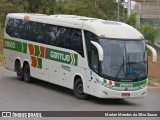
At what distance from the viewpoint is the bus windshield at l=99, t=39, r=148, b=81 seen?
1805 cm

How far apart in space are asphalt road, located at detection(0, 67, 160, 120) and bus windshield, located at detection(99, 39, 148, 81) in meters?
1.09

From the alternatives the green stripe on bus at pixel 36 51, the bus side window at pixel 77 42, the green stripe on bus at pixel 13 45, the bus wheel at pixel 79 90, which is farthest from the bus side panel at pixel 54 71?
the green stripe on bus at pixel 13 45

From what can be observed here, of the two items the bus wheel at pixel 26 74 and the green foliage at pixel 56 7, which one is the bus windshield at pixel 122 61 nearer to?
the bus wheel at pixel 26 74

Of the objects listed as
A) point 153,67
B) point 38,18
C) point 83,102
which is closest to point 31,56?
point 38,18

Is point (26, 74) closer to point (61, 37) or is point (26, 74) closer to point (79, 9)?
point (61, 37)

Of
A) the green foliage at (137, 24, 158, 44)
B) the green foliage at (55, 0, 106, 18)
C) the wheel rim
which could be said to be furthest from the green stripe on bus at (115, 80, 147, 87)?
the green foliage at (55, 0, 106, 18)

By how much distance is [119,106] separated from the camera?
1797 cm

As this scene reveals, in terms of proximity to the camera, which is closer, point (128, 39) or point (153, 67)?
point (128, 39)

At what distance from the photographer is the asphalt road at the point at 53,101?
16828 mm

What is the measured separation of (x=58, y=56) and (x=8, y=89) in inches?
99.5

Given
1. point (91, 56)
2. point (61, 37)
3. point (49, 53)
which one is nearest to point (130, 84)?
point (91, 56)

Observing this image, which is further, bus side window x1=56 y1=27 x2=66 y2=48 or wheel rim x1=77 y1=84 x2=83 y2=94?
bus side window x1=56 y1=27 x2=66 y2=48

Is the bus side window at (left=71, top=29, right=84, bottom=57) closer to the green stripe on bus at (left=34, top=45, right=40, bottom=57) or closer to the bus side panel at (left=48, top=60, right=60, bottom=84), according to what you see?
the bus side panel at (left=48, top=60, right=60, bottom=84)

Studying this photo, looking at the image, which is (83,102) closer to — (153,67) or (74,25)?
(74,25)
